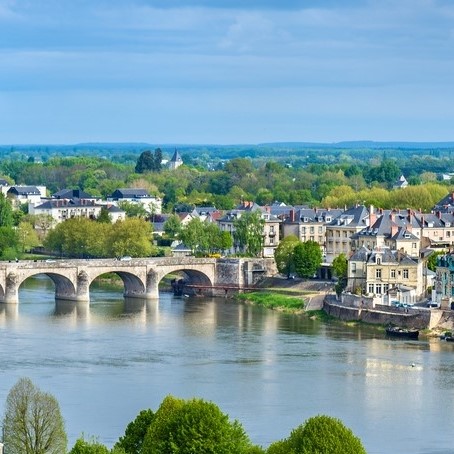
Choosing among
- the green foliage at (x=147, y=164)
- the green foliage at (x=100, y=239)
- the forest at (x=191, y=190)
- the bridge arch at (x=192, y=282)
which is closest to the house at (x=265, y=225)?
the forest at (x=191, y=190)

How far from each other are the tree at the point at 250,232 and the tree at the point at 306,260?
558 centimetres

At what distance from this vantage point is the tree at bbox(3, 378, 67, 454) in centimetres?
2417

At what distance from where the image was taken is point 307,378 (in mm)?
35406

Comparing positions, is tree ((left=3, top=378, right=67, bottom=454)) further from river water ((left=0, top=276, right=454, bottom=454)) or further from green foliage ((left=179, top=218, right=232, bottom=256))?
green foliage ((left=179, top=218, right=232, bottom=256))

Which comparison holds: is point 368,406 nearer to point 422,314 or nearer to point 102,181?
point 422,314

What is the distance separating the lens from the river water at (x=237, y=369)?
99.1ft

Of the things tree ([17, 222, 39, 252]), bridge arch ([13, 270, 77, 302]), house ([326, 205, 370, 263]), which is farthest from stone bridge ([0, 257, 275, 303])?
tree ([17, 222, 39, 252])

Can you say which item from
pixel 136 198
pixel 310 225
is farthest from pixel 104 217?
pixel 136 198

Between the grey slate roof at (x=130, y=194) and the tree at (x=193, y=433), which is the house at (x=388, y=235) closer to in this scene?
the tree at (x=193, y=433)

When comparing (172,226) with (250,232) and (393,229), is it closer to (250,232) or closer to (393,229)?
(250,232)

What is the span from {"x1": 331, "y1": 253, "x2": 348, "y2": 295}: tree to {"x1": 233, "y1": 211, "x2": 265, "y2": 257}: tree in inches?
284

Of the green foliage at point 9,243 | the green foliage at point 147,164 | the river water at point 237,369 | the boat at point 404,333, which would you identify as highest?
the green foliage at point 147,164

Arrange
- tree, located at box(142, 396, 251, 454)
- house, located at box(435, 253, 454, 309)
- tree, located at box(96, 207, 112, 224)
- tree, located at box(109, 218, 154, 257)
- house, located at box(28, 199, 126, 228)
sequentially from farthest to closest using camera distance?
1. house, located at box(28, 199, 126, 228)
2. tree, located at box(96, 207, 112, 224)
3. tree, located at box(109, 218, 154, 257)
4. house, located at box(435, 253, 454, 309)
5. tree, located at box(142, 396, 251, 454)

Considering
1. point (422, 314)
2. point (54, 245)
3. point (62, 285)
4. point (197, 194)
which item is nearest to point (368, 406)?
point (422, 314)
